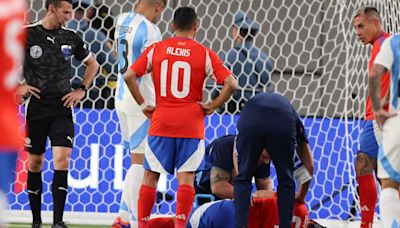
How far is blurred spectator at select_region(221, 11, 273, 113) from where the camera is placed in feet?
30.5

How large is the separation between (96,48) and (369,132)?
3.09 m

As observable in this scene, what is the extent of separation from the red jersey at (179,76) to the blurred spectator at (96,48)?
261 centimetres

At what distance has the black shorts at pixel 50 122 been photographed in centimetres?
712

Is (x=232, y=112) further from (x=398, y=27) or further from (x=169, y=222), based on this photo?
(x=169, y=222)

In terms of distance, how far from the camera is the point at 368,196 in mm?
7133

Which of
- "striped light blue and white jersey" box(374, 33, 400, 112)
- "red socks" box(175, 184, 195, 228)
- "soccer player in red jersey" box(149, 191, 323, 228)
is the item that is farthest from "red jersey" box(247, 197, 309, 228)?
"striped light blue and white jersey" box(374, 33, 400, 112)

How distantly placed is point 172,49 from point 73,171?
2.63 m

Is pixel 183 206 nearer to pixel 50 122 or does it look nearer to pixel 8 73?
pixel 50 122

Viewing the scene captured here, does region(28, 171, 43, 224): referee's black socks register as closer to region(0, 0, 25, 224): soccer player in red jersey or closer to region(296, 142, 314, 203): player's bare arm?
region(296, 142, 314, 203): player's bare arm

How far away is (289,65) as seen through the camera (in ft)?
34.5

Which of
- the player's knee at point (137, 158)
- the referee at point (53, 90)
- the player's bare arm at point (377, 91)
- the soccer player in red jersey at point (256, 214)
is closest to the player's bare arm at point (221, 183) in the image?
the soccer player in red jersey at point (256, 214)

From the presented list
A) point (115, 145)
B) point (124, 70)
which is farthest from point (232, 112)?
point (124, 70)

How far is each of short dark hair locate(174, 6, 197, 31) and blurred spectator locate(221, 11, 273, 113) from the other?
9.18 feet

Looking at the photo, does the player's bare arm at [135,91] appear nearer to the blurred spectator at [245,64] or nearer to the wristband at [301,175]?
the wristband at [301,175]
